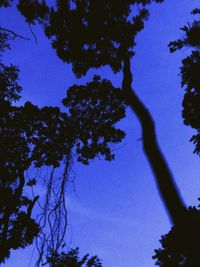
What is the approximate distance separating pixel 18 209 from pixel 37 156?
110 inches

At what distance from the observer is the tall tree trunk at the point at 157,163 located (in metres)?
→ 4.87

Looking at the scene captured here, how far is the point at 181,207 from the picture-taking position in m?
4.85

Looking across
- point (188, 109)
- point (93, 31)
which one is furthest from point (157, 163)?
point (188, 109)

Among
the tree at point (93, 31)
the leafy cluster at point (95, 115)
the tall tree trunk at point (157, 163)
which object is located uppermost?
the leafy cluster at point (95, 115)

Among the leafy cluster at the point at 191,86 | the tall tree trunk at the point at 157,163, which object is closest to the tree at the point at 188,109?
the leafy cluster at the point at 191,86

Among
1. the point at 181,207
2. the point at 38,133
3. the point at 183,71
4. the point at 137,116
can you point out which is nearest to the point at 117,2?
the point at 137,116

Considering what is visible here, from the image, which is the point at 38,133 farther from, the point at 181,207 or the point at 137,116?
the point at 181,207

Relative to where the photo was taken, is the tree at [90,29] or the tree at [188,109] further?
the tree at [188,109]

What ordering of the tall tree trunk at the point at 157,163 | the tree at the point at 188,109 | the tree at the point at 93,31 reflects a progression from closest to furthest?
the tall tree trunk at the point at 157,163 → the tree at the point at 93,31 → the tree at the point at 188,109

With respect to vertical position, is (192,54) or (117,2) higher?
(192,54)

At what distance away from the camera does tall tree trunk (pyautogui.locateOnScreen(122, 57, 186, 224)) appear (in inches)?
192

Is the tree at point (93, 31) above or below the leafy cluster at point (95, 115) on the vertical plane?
below

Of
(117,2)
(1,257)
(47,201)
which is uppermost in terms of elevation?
(117,2)

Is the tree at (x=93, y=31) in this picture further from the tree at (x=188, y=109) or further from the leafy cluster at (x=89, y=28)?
the tree at (x=188, y=109)
